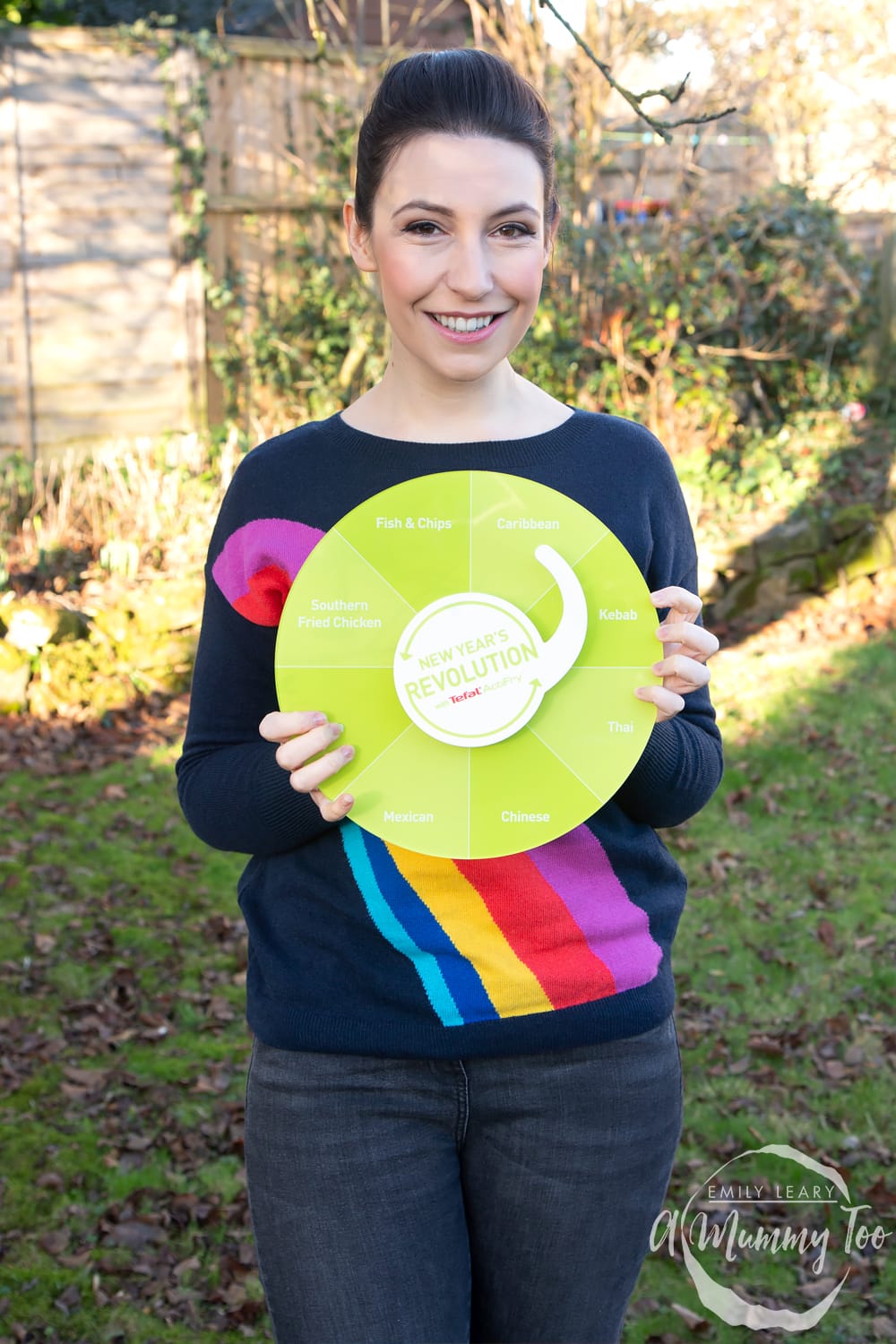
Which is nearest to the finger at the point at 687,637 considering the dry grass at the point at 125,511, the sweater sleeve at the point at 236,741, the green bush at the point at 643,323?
the sweater sleeve at the point at 236,741

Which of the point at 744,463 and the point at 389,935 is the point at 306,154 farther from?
the point at 389,935

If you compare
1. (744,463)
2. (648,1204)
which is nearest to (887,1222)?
(648,1204)

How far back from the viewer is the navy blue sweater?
4.87ft

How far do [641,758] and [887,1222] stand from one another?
8.23 ft

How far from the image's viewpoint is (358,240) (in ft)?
Answer: 5.47

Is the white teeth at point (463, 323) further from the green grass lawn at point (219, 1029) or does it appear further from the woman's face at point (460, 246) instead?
the green grass lawn at point (219, 1029)

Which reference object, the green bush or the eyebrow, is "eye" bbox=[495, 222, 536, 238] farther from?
the green bush

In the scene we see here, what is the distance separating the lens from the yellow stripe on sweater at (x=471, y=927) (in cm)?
148

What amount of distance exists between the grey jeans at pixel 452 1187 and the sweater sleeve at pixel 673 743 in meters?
0.29

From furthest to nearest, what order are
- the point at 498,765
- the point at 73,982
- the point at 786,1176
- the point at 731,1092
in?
the point at 73,982 → the point at 731,1092 → the point at 786,1176 → the point at 498,765

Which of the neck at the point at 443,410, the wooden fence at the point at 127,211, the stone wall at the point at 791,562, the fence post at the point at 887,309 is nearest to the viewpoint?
the neck at the point at 443,410

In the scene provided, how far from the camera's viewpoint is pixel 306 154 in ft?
29.1

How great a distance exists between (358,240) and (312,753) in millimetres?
728

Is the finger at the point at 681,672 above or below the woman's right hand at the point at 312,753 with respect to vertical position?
above
